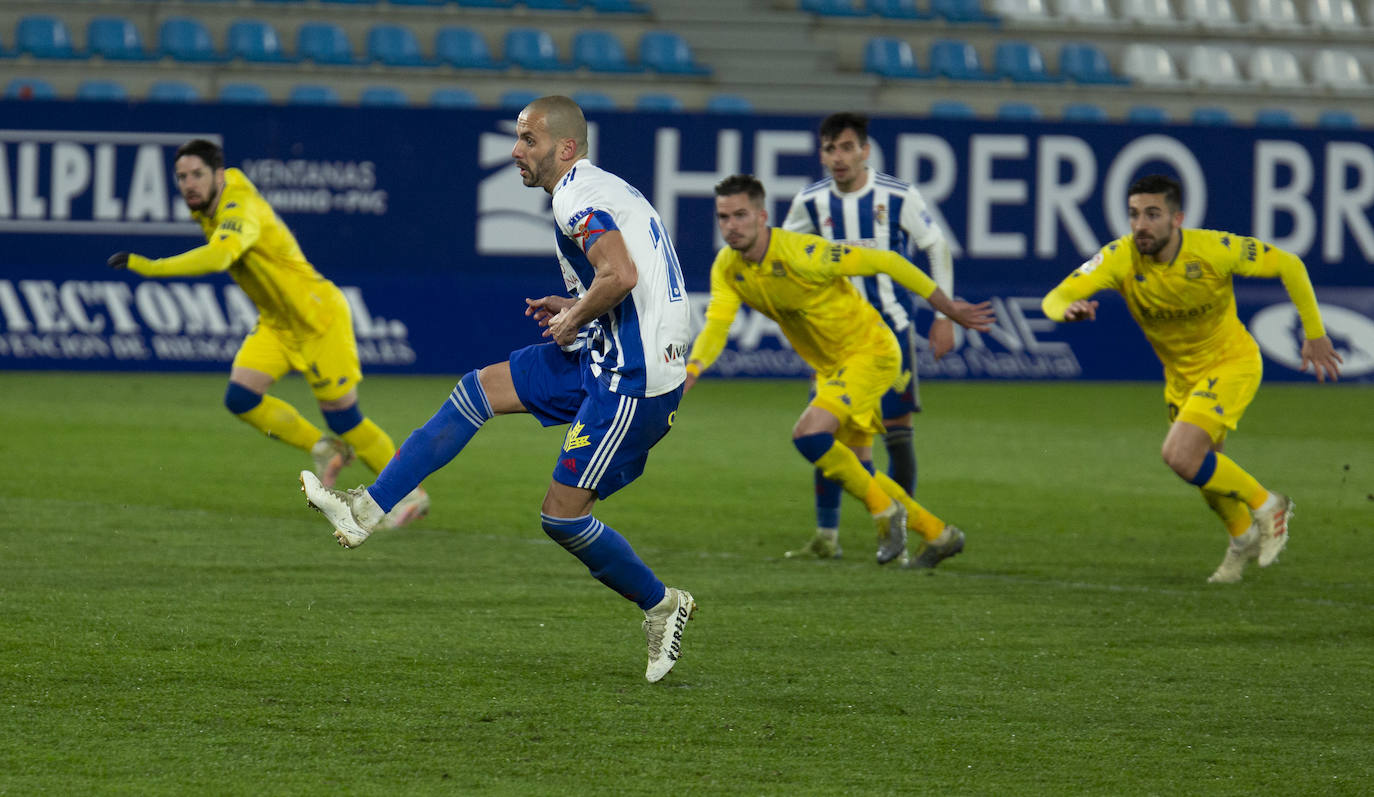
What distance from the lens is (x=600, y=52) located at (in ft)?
68.0

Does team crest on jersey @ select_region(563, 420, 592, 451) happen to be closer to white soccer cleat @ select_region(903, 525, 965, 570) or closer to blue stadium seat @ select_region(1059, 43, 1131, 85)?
white soccer cleat @ select_region(903, 525, 965, 570)

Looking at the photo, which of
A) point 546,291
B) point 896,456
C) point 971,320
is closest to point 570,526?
point 971,320

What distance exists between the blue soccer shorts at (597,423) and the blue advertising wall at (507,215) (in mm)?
10625

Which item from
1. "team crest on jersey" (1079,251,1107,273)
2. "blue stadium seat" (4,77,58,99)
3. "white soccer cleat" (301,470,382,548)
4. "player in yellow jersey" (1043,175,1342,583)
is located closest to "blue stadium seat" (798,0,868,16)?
"blue stadium seat" (4,77,58,99)

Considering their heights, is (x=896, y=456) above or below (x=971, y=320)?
below

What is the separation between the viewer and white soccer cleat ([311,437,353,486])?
8.91 meters

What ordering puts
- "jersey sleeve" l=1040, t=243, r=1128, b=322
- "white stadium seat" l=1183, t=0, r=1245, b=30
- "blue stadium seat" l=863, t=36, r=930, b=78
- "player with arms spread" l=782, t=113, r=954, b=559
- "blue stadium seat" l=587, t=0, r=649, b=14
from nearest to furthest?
"jersey sleeve" l=1040, t=243, r=1128, b=322, "player with arms spread" l=782, t=113, r=954, b=559, "blue stadium seat" l=587, t=0, r=649, b=14, "blue stadium seat" l=863, t=36, r=930, b=78, "white stadium seat" l=1183, t=0, r=1245, b=30

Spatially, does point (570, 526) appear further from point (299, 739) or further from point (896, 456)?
point (896, 456)

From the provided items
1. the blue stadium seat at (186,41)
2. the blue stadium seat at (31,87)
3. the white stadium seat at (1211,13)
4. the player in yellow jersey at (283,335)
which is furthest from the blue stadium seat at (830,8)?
the player in yellow jersey at (283,335)

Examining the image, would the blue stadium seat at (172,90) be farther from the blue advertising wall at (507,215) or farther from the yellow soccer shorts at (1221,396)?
the yellow soccer shorts at (1221,396)

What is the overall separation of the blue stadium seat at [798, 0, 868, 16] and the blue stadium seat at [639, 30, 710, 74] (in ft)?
6.82

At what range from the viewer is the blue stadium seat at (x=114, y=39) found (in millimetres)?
18781

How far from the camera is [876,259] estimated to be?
731 centimetres

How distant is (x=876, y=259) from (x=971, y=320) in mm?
579
